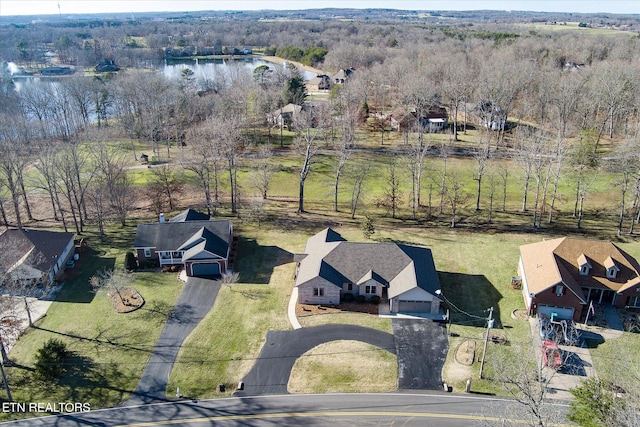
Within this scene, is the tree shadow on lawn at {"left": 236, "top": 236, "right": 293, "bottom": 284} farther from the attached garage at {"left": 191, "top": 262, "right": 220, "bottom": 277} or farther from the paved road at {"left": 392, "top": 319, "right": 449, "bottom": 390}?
the paved road at {"left": 392, "top": 319, "right": 449, "bottom": 390}

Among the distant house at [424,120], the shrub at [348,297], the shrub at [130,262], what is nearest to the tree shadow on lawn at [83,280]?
the shrub at [130,262]

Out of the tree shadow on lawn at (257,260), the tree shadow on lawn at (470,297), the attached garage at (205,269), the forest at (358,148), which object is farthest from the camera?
the forest at (358,148)

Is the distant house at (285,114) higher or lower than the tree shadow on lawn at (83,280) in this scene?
higher

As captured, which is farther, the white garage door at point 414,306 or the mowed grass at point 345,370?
the white garage door at point 414,306

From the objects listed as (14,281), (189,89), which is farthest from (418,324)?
(189,89)

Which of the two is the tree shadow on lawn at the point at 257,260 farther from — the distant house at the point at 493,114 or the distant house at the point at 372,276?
the distant house at the point at 493,114

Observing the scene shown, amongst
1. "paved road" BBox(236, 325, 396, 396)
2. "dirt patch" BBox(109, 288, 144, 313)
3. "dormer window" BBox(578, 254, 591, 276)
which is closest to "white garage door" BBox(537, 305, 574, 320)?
"dormer window" BBox(578, 254, 591, 276)
